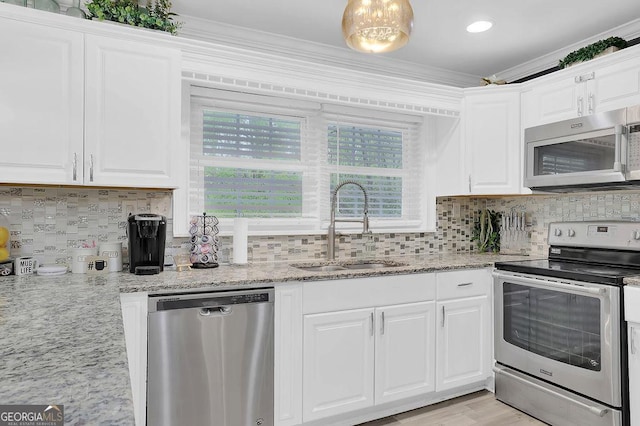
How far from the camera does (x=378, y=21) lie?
1667 mm

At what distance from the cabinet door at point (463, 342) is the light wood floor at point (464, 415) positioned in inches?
5.0

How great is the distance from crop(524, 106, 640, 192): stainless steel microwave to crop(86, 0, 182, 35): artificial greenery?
2.45 metres

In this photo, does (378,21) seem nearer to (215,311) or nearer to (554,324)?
(215,311)

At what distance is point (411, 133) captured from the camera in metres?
3.49

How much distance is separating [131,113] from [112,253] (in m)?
0.77

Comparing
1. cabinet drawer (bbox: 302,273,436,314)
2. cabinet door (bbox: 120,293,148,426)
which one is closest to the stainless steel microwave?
cabinet drawer (bbox: 302,273,436,314)

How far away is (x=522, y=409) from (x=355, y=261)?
141 cm

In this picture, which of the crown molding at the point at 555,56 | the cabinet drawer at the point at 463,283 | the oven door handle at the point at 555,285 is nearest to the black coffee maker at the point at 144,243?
the cabinet drawer at the point at 463,283

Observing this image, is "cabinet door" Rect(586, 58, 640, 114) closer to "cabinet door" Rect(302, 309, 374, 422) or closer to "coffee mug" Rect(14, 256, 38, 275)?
"cabinet door" Rect(302, 309, 374, 422)

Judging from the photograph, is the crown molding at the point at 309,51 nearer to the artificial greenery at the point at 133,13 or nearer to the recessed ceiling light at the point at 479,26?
the artificial greenery at the point at 133,13

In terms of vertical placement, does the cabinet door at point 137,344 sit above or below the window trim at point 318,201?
below

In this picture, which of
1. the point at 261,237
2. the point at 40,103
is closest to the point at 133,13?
the point at 40,103

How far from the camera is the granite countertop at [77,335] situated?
0.64 metres

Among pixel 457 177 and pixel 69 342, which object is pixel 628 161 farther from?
pixel 69 342
